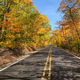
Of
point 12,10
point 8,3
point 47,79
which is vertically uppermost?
point 8,3

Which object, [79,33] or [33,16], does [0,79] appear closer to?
[33,16]

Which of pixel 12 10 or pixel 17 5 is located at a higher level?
pixel 17 5

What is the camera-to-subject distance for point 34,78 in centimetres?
617

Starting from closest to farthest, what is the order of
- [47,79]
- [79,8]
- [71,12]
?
[47,79], [79,8], [71,12]

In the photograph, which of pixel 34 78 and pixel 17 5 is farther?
pixel 17 5

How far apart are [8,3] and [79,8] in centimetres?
1208

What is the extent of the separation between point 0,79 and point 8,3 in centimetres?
1267

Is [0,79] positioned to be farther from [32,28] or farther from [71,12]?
[71,12]

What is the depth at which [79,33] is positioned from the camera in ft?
66.4

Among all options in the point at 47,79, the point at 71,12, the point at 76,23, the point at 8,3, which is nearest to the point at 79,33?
the point at 76,23

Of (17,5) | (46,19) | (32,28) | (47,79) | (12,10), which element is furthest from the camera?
(46,19)

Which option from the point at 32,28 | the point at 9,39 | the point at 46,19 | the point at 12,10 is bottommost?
the point at 9,39

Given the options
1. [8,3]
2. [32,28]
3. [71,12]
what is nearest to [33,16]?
[32,28]

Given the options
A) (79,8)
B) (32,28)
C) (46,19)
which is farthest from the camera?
(46,19)
